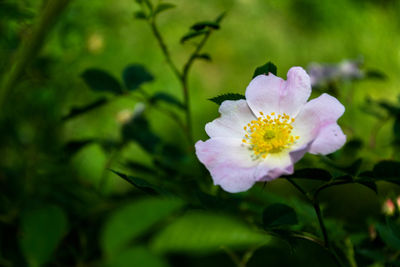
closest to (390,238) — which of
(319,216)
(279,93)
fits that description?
(319,216)

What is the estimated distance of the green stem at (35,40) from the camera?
0.62m

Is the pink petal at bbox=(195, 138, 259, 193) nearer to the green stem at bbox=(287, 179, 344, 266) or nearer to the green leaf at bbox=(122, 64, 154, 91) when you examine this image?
the green stem at bbox=(287, 179, 344, 266)

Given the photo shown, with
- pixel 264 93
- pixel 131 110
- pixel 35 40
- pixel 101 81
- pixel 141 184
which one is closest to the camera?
pixel 141 184

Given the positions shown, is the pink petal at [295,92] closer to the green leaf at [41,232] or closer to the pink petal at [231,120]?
the pink petal at [231,120]

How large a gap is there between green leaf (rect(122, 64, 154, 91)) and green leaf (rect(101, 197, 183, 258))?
183 millimetres

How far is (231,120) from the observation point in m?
0.49

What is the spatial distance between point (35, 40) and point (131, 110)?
93 centimetres

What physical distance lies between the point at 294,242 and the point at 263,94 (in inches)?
6.0

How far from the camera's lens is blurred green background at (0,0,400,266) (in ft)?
2.30

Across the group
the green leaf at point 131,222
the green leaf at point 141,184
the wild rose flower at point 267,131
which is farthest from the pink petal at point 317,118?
the green leaf at point 131,222

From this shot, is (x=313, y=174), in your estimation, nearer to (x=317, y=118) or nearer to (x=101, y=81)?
(x=317, y=118)

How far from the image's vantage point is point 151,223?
690 mm

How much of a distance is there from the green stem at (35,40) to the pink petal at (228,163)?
0.32 m

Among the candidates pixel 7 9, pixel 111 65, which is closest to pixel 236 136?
pixel 7 9
